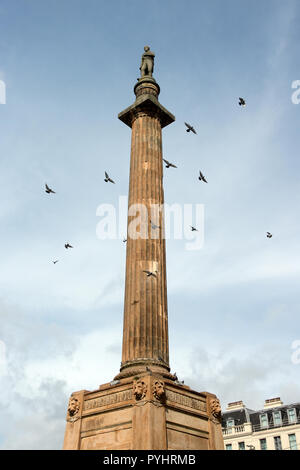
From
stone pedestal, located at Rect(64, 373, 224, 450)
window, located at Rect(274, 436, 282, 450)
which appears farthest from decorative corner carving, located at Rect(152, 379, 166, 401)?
window, located at Rect(274, 436, 282, 450)

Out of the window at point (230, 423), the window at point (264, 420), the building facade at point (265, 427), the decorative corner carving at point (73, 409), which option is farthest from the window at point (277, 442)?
the decorative corner carving at point (73, 409)

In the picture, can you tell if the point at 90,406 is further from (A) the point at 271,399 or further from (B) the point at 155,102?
(A) the point at 271,399

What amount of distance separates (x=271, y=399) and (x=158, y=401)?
56.7 metres

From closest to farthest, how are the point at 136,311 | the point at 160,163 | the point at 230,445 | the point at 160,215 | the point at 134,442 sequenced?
the point at 134,442 → the point at 136,311 → the point at 160,215 → the point at 160,163 → the point at 230,445

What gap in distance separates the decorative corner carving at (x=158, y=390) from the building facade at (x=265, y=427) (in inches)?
1883

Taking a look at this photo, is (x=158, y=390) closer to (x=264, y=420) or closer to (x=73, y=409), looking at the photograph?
(x=73, y=409)

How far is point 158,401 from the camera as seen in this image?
54.4 feet

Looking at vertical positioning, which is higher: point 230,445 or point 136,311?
point 230,445

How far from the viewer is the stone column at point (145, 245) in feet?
63.3

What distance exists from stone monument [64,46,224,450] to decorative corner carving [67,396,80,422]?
0.13 ft

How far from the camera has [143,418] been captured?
1611 cm
